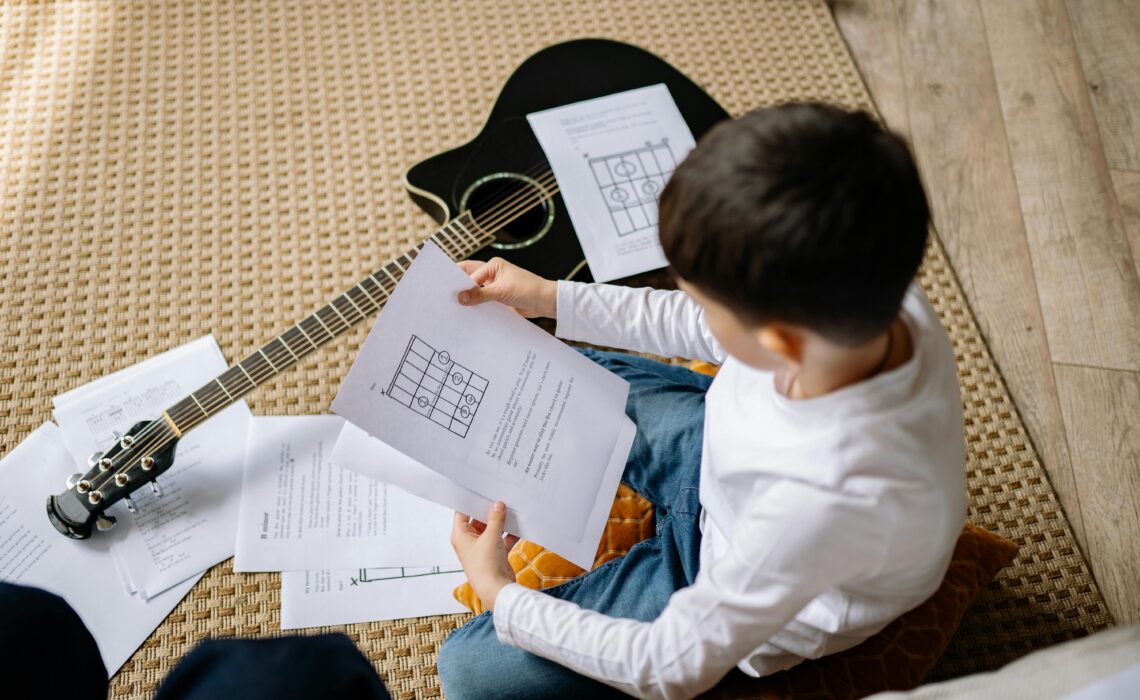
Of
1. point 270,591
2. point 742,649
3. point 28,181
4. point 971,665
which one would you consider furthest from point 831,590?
point 28,181

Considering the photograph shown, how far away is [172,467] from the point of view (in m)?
1.00

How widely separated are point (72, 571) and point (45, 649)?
0.46 metres

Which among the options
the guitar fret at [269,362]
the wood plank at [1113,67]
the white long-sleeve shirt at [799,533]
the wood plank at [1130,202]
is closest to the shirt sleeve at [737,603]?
the white long-sleeve shirt at [799,533]

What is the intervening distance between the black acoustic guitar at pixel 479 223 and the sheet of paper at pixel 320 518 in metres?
0.11

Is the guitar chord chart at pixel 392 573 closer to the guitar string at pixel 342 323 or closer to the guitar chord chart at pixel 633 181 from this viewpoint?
the guitar string at pixel 342 323

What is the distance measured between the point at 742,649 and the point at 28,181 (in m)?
1.15

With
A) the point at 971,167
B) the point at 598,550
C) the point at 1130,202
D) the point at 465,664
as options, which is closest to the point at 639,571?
the point at 598,550

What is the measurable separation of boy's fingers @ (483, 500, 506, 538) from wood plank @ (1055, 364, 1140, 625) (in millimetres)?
770

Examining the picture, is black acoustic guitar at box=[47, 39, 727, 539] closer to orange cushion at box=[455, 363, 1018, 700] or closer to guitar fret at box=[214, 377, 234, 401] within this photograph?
guitar fret at box=[214, 377, 234, 401]

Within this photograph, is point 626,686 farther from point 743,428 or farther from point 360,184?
point 360,184

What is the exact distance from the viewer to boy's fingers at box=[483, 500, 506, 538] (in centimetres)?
76

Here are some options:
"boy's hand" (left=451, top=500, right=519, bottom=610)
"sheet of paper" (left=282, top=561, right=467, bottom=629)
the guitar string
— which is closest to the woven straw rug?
"sheet of paper" (left=282, top=561, right=467, bottom=629)

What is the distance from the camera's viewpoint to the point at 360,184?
4.01 feet

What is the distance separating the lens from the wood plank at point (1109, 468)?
102 centimetres
